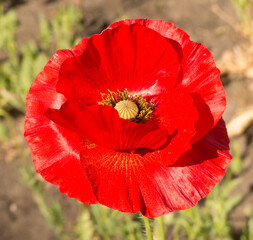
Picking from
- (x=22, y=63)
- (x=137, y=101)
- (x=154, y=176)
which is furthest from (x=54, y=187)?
(x=154, y=176)

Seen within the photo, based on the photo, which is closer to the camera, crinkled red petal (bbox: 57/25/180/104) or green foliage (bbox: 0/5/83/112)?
crinkled red petal (bbox: 57/25/180/104)

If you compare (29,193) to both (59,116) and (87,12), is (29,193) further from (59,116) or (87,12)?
(87,12)

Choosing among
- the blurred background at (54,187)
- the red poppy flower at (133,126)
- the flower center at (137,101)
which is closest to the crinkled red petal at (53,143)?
the red poppy flower at (133,126)

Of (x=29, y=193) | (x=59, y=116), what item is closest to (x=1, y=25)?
(x=29, y=193)

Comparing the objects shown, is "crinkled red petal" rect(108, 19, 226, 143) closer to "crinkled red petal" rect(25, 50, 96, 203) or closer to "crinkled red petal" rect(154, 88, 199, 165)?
"crinkled red petal" rect(154, 88, 199, 165)

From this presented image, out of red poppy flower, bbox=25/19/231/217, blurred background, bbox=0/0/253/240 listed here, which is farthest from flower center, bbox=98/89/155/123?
blurred background, bbox=0/0/253/240

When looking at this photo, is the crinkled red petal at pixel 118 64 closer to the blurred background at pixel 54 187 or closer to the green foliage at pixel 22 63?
the blurred background at pixel 54 187

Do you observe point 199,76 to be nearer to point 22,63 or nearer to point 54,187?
point 54,187
